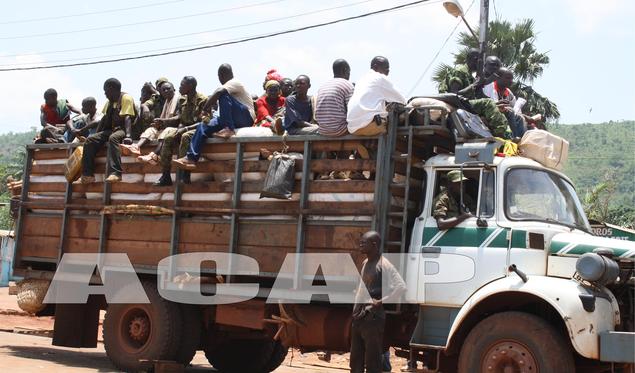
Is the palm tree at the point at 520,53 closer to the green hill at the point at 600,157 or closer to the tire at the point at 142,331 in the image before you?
the tire at the point at 142,331

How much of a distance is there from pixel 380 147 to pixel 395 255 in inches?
39.7

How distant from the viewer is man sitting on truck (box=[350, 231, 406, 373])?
7500 millimetres

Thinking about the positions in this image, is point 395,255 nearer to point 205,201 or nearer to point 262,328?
point 262,328

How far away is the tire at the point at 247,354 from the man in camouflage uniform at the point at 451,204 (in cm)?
370

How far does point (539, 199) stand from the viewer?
25.1 feet

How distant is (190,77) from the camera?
9.73 metres

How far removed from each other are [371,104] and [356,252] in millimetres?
1403

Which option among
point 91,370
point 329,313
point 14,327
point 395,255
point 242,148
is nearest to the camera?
point 395,255

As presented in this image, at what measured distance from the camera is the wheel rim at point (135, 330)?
9.48 meters

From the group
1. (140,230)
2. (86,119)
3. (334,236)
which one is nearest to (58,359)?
(140,230)

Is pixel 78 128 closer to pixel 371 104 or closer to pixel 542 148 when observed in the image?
pixel 371 104

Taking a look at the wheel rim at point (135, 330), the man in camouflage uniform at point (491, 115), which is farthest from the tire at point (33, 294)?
the man in camouflage uniform at point (491, 115)

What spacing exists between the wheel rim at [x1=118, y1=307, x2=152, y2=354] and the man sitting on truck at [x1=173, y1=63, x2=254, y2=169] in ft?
5.96

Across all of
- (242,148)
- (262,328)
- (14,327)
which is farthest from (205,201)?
(14,327)
